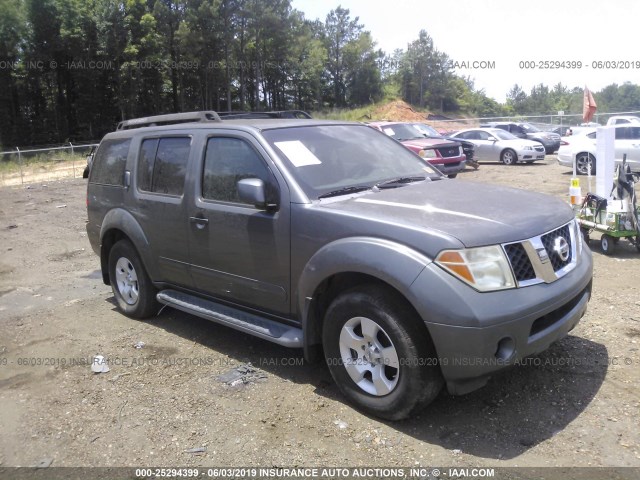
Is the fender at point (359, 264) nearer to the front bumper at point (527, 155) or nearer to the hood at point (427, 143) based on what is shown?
the hood at point (427, 143)

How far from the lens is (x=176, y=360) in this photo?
472 cm

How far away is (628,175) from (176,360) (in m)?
6.28

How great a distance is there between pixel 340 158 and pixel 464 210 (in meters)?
1.24

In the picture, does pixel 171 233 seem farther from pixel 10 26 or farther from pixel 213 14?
pixel 10 26

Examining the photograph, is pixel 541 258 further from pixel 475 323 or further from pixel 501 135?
pixel 501 135

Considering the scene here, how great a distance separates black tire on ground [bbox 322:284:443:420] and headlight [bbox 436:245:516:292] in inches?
15.4

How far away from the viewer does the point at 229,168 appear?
445cm

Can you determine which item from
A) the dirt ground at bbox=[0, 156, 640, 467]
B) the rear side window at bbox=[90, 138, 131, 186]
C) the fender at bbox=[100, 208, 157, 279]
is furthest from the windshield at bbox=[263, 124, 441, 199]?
the rear side window at bbox=[90, 138, 131, 186]

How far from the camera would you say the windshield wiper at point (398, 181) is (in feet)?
13.9

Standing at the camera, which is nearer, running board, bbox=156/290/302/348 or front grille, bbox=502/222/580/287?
front grille, bbox=502/222/580/287

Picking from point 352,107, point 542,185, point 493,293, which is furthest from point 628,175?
point 352,107

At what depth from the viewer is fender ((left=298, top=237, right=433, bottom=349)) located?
3.20 metres

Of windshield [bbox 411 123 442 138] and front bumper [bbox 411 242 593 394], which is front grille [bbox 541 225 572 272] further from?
windshield [bbox 411 123 442 138]

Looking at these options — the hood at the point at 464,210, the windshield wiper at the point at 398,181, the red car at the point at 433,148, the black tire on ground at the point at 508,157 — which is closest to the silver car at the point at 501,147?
the black tire on ground at the point at 508,157
